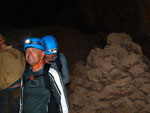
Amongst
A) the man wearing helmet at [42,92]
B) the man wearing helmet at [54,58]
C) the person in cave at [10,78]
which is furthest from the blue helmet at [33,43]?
the person in cave at [10,78]

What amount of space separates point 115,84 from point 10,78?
2.17 m

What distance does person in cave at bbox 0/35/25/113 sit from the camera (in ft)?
7.56

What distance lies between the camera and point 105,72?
335cm

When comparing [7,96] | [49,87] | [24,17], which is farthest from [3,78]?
[24,17]

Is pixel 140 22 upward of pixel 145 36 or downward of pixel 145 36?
upward

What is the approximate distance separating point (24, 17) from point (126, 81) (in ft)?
37.3

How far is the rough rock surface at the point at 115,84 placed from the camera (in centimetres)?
321

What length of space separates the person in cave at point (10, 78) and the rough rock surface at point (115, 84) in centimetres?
145

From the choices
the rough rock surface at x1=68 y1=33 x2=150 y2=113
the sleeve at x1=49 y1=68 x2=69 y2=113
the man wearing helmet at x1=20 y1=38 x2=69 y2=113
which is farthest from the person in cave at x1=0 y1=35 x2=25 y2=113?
the rough rock surface at x1=68 y1=33 x2=150 y2=113

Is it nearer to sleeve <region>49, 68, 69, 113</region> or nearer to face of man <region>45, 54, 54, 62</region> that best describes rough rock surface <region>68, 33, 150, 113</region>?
face of man <region>45, 54, 54, 62</region>

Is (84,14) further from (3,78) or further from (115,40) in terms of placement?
(3,78)

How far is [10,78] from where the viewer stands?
231 centimetres

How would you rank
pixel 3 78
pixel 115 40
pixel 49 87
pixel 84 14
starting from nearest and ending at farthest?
pixel 49 87, pixel 3 78, pixel 115 40, pixel 84 14

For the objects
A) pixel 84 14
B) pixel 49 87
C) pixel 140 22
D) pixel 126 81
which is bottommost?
pixel 126 81
